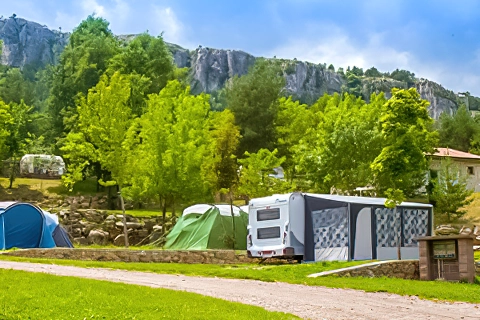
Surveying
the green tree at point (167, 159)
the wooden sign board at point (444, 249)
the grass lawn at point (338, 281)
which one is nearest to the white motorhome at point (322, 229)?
the grass lawn at point (338, 281)

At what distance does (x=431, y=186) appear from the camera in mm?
36250

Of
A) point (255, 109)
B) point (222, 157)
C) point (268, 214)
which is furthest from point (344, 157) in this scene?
point (255, 109)

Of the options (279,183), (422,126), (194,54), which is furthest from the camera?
(194,54)

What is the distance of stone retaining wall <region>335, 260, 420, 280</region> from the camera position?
13047 mm

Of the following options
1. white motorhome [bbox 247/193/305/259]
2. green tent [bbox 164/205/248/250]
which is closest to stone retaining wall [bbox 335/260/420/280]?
white motorhome [bbox 247/193/305/259]

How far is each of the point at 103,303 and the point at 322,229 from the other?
10998 millimetres

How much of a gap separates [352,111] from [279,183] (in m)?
6.93

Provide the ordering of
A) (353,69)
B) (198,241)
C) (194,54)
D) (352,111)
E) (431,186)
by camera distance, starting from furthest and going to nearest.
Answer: (353,69) → (194,54) → (431,186) → (352,111) → (198,241)

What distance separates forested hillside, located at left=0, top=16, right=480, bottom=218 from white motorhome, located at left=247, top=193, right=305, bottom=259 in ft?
8.36

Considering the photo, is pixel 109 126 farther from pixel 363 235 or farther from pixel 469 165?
pixel 469 165

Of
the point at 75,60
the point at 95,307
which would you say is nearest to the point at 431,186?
the point at 75,60

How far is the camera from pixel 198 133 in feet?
86.3

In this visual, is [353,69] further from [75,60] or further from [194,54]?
[75,60]

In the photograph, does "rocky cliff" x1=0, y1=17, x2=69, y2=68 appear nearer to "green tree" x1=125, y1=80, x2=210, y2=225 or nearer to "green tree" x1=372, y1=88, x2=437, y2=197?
"green tree" x1=125, y1=80, x2=210, y2=225
